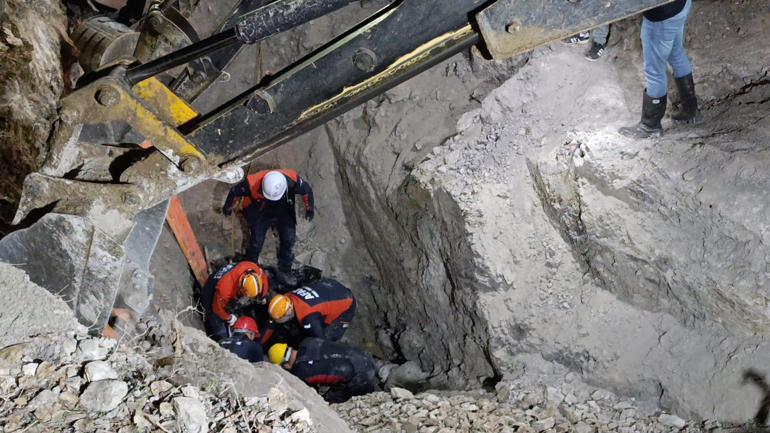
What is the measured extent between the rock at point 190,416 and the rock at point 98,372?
28 cm

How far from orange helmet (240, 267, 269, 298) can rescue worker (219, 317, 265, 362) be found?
29 centimetres

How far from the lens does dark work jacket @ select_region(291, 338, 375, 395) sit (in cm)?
535

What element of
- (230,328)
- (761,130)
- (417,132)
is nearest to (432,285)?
(417,132)

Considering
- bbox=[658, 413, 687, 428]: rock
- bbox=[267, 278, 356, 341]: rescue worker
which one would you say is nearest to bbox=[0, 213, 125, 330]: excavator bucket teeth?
bbox=[267, 278, 356, 341]: rescue worker

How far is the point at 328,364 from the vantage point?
213 inches

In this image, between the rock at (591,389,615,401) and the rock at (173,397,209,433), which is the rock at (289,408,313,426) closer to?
the rock at (173,397,209,433)

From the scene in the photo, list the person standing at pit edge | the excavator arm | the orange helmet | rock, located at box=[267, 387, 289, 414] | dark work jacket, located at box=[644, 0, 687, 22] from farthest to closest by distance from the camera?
the orange helmet → the person standing at pit edge → dark work jacket, located at box=[644, 0, 687, 22] → rock, located at box=[267, 387, 289, 414] → the excavator arm

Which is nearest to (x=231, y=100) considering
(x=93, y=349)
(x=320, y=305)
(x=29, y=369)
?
(x=93, y=349)

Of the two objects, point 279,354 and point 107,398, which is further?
point 279,354

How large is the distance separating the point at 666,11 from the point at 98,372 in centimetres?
410

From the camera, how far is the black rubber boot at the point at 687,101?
14.8 feet

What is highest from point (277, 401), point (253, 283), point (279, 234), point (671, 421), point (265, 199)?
point (265, 199)

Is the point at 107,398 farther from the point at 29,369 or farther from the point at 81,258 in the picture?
the point at 81,258

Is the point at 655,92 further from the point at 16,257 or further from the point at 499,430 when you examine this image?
the point at 16,257
